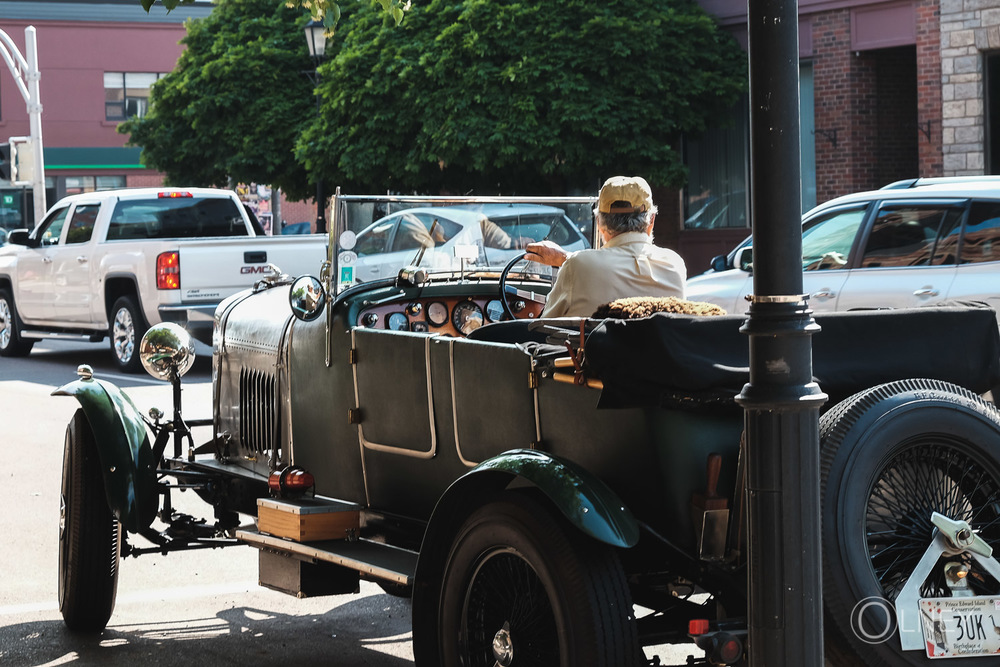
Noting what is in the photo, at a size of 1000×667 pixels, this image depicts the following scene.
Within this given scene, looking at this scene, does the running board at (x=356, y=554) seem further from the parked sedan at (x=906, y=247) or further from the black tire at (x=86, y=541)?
the parked sedan at (x=906, y=247)

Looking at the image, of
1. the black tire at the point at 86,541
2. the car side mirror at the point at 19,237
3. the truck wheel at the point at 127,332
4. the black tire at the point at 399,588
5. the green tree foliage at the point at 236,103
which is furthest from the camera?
the green tree foliage at the point at 236,103

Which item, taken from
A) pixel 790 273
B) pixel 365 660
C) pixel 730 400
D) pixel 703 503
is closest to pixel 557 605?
pixel 703 503

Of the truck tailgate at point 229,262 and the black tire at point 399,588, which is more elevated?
the truck tailgate at point 229,262

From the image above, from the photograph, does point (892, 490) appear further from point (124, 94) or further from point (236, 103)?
A: point (124, 94)

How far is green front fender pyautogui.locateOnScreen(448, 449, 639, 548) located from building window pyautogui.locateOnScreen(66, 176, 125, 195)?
44.6 m

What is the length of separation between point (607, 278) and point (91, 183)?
147 ft

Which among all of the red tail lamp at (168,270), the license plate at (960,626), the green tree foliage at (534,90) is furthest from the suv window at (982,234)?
the green tree foliage at (534,90)

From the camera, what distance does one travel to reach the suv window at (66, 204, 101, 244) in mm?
16453

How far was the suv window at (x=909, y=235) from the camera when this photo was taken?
10031mm

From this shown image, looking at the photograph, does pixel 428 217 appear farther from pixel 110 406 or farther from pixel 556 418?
pixel 556 418

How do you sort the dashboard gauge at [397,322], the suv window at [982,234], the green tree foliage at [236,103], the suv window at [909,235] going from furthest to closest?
the green tree foliage at [236,103] → the suv window at [909,235] → the suv window at [982,234] → the dashboard gauge at [397,322]

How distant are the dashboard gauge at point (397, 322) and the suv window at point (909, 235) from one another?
5513 millimetres

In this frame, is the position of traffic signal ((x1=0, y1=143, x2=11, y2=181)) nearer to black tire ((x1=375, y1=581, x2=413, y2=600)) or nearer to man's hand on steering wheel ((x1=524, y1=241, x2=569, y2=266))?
man's hand on steering wheel ((x1=524, y1=241, x2=569, y2=266))

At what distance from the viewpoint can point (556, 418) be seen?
4.16 metres
